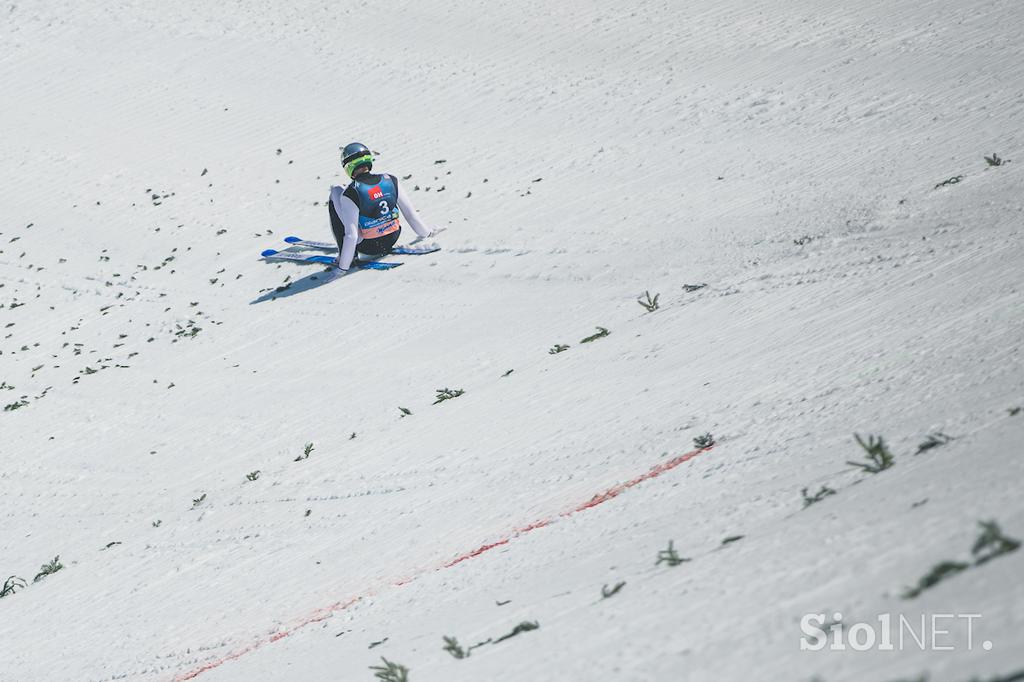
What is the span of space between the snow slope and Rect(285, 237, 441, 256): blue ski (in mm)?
167

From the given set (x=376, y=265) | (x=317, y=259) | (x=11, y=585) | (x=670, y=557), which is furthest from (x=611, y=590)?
(x=317, y=259)

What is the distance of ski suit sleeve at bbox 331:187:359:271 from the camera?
39.0ft

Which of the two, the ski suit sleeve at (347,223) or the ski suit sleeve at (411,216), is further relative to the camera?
the ski suit sleeve at (411,216)

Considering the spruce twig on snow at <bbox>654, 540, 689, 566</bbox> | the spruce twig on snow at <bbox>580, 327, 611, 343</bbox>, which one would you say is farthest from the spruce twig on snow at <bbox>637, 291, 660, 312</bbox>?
the spruce twig on snow at <bbox>654, 540, 689, 566</bbox>

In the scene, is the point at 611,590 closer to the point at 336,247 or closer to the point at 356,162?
the point at 356,162

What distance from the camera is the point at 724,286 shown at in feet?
25.9

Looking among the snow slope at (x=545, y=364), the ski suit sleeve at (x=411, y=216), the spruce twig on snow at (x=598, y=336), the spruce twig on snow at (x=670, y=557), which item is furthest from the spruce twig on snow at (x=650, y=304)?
the ski suit sleeve at (x=411, y=216)

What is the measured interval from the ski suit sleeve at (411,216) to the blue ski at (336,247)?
221mm

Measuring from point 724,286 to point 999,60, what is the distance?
6.16 m

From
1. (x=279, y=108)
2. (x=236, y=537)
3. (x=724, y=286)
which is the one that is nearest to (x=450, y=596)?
(x=236, y=537)

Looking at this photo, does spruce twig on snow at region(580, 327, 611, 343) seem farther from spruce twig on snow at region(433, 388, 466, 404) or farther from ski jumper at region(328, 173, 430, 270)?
ski jumper at region(328, 173, 430, 270)

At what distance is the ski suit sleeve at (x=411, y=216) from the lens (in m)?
12.1

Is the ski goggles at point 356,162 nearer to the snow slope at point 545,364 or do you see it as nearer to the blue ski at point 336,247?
the blue ski at point 336,247

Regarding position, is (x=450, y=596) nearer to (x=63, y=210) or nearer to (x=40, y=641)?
(x=40, y=641)
